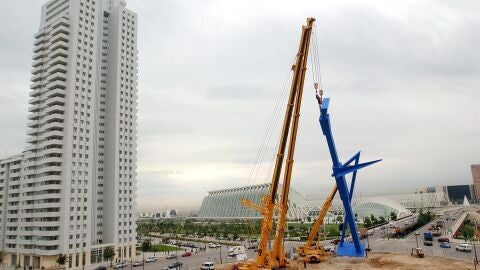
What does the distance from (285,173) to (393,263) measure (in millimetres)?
17771

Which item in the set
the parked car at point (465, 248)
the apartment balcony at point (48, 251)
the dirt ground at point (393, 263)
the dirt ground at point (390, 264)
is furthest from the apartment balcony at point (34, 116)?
the parked car at point (465, 248)

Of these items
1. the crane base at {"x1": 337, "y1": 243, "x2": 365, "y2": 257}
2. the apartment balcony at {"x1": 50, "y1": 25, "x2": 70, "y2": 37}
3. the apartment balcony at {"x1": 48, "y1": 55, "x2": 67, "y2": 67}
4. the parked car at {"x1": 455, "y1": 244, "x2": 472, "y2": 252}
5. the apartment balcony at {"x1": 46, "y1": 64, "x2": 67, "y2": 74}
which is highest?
the apartment balcony at {"x1": 50, "y1": 25, "x2": 70, "y2": 37}

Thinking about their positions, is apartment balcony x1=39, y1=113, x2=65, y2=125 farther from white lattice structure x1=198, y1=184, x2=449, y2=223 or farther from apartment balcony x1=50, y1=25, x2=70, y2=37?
white lattice structure x1=198, y1=184, x2=449, y2=223

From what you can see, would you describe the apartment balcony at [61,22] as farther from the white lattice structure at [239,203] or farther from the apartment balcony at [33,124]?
the white lattice structure at [239,203]

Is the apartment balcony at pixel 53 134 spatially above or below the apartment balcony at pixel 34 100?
below

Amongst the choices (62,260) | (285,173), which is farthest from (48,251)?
(285,173)

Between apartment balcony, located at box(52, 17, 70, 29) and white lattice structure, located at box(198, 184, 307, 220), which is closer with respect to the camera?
apartment balcony, located at box(52, 17, 70, 29)

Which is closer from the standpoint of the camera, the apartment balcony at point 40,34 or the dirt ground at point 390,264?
the dirt ground at point 390,264

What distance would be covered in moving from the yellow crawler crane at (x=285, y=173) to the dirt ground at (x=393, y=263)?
7.21 meters

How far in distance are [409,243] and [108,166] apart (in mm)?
60008

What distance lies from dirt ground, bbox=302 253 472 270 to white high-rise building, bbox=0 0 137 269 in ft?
142

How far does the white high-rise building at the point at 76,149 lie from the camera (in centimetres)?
6797

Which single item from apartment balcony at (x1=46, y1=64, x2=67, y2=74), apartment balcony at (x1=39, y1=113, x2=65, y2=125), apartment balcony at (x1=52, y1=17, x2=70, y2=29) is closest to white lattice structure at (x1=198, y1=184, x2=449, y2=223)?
apartment balcony at (x1=39, y1=113, x2=65, y2=125)

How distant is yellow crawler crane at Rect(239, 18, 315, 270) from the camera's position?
4191cm
